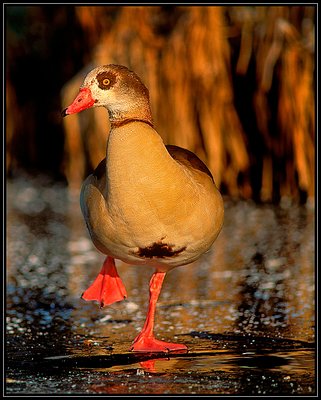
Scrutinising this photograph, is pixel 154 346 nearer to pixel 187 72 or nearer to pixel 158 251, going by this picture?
pixel 158 251

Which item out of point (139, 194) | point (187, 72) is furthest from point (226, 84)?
point (139, 194)

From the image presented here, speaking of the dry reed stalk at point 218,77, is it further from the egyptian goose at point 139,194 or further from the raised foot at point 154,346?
the raised foot at point 154,346

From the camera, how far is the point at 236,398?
4.52m

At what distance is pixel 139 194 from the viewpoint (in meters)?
5.19

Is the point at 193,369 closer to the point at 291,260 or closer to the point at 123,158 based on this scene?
the point at 123,158

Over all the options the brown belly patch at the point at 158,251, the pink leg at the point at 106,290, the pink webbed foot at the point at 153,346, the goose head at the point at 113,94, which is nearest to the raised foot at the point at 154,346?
the pink webbed foot at the point at 153,346

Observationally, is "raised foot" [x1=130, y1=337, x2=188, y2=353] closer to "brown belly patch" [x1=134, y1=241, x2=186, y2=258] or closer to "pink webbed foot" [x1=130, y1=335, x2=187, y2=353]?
"pink webbed foot" [x1=130, y1=335, x2=187, y2=353]

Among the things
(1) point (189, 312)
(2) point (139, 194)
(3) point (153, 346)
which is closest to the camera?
(2) point (139, 194)

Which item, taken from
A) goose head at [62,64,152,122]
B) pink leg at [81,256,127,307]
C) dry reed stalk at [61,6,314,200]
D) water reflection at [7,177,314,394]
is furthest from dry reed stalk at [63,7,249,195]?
goose head at [62,64,152,122]

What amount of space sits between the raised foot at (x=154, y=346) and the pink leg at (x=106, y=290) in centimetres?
64

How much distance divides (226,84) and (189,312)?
469 centimetres

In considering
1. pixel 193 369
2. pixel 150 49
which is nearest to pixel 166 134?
pixel 150 49

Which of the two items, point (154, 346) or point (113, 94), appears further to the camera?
point (154, 346)

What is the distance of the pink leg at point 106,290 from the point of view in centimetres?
618
